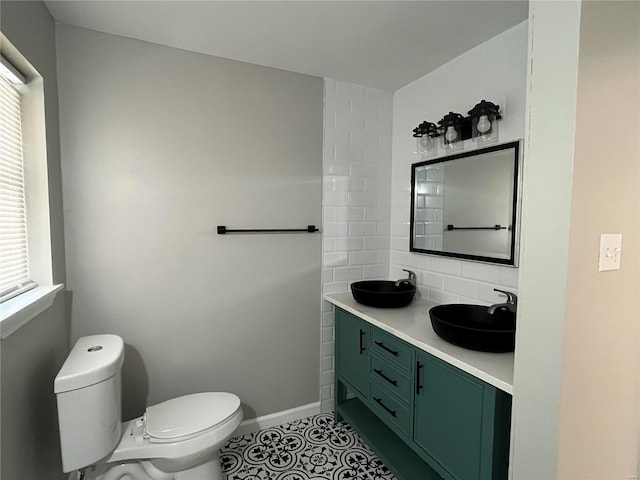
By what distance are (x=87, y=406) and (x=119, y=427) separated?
24 cm

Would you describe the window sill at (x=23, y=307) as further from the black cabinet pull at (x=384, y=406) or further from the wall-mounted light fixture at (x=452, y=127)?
the wall-mounted light fixture at (x=452, y=127)

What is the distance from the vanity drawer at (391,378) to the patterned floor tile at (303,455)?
0.50m

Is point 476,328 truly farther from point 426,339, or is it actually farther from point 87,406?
point 87,406

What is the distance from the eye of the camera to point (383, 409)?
1.88m

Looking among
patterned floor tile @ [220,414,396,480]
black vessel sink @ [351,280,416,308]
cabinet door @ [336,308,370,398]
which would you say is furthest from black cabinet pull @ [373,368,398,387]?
patterned floor tile @ [220,414,396,480]

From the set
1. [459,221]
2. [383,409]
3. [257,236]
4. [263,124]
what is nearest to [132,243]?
[257,236]

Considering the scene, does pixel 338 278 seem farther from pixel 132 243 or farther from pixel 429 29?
pixel 429 29

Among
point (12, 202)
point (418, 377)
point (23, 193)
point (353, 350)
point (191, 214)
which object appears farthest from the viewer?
point (353, 350)

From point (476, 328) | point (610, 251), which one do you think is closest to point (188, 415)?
point (476, 328)

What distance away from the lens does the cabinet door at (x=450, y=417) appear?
1.33 m

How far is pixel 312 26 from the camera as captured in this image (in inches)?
67.4

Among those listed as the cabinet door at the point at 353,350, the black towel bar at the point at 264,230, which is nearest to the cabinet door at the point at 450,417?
the cabinet door at the point at 353,350

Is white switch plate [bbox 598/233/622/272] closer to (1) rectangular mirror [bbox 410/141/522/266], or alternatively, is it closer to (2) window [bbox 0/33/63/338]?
(1) rectangular mirror [bbox 410/141/522/266]

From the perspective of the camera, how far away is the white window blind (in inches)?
51.8
